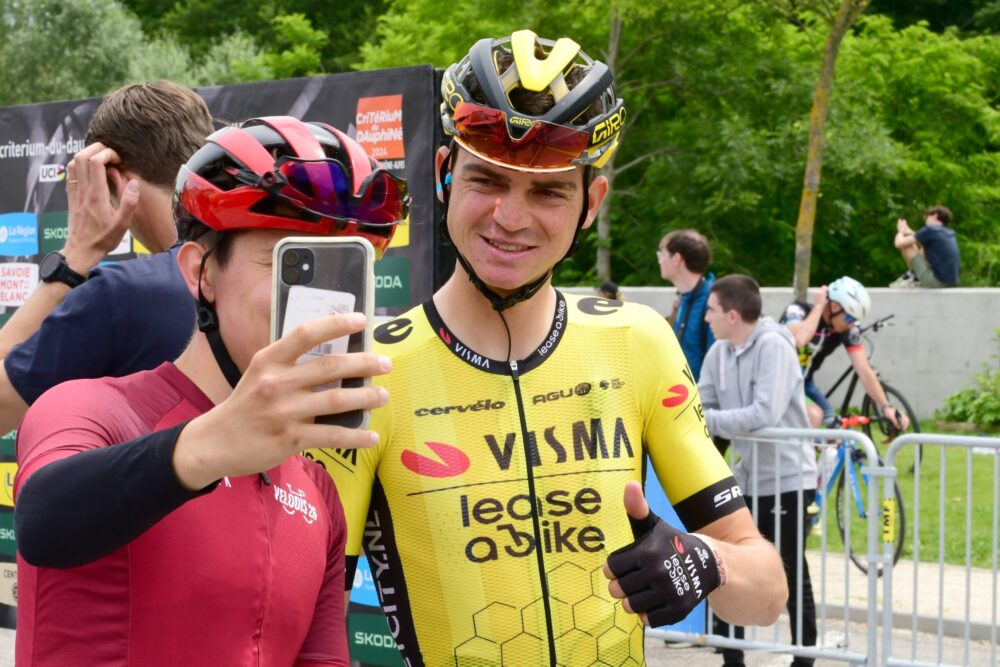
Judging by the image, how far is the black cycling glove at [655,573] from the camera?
2.13 meters

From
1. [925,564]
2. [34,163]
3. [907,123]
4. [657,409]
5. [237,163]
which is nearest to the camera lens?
[237,163]

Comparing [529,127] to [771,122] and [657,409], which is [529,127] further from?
[771,122]

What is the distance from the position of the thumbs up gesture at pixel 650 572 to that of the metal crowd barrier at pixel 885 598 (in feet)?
15.0

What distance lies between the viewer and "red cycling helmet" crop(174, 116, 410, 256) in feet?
6.15

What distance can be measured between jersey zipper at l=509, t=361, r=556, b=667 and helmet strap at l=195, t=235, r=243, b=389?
0.87 meters

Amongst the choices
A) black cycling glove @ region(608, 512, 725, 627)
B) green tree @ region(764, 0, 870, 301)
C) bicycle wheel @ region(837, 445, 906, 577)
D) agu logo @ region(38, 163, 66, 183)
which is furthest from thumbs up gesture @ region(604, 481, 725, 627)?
green tree @ region(764, 0, 870, 301)

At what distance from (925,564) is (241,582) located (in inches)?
311

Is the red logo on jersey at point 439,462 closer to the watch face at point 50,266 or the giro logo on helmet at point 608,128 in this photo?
the giro logo on helmet at point 608,128

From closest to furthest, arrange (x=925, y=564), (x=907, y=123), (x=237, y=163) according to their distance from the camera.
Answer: (x=237, y=163) < (x=925, y=564) < (x=907, y=123)

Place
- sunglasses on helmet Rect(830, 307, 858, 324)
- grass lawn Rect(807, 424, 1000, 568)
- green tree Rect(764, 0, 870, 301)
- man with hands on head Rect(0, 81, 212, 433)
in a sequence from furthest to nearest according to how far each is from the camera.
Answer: green tree Rect(764, 0, 870, 301), sunglasses on helmet Rect(830, 307, 858, 324), grass lawn Rect(807, 424, 1000, 568), man with hands on head Rect(0, 81, 212, 433)

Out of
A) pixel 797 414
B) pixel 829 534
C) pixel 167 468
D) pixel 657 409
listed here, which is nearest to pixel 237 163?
pixel 167 468

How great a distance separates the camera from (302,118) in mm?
Answer: 5586

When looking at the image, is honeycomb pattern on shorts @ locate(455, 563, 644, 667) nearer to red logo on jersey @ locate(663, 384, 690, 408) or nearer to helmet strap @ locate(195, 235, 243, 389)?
red logo on jersey @ locate(663, 384, 690, 408)

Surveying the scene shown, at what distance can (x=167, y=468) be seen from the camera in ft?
4.78
